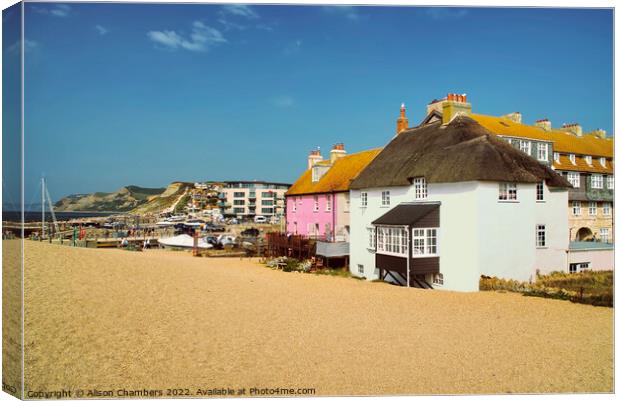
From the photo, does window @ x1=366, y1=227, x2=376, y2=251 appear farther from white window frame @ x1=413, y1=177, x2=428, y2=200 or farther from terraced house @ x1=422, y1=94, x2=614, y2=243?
terraced house @ x1=422, y1=94, x2=614, y2=243

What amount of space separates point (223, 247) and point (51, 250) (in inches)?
657

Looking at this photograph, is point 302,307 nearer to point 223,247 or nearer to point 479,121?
point 479,121

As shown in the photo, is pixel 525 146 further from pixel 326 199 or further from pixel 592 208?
pixel 326 199

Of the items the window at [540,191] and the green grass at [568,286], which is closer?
the green grass at [568,286]

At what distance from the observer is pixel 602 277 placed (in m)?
9.49

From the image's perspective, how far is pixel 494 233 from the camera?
11766mm

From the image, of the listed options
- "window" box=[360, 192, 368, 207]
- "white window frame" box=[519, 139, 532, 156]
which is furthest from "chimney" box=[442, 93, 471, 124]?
"window" box=[360, 192, 368, 207]

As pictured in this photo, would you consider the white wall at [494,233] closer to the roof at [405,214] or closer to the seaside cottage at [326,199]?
the roof at [405,214]

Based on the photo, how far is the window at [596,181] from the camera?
10398 mm

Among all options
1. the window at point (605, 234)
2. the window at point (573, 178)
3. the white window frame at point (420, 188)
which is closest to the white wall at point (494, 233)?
the window at point (573, 178)

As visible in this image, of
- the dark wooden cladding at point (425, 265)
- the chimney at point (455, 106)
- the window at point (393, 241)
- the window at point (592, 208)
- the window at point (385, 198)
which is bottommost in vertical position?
the dark wooden cladding at point (425, 265)

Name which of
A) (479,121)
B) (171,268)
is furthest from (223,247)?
(479,121)

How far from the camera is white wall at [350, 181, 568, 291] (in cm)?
1171

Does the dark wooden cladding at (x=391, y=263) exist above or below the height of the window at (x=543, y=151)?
below
